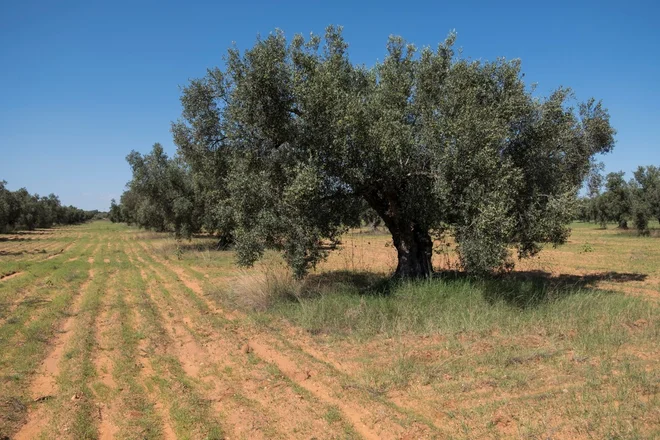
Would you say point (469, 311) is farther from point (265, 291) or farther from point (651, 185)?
point (651, 185)

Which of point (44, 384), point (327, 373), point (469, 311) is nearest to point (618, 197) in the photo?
point (469, 311)

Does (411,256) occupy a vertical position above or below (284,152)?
below

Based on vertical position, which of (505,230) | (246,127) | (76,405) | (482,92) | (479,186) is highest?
(482,92)

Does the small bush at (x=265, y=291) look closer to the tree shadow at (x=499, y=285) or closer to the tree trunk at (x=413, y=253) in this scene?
the tree shadow at (x=499, y=285)

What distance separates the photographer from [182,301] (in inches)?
600

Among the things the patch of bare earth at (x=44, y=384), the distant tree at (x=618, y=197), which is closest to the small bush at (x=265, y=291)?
the patch of bare earth at (x=44, y=384)

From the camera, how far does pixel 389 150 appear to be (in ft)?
38.4

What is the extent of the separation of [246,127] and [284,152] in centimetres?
143

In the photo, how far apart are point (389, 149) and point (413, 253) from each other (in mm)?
4513

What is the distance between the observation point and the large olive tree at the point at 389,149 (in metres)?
11.4

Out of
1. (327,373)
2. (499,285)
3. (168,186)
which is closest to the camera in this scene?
(327,373)

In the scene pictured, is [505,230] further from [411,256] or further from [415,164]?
[411,256]

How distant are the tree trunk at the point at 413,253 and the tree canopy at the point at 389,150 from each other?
50mm

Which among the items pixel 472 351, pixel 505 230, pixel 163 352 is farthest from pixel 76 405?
pixel 505 230
